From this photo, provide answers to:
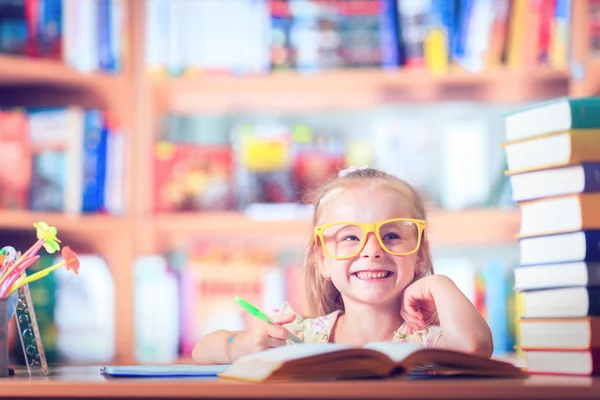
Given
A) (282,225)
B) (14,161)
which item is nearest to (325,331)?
(282,225)

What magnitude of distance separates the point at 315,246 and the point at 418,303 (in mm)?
195

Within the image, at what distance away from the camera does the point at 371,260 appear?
Result: 1148 millimetres

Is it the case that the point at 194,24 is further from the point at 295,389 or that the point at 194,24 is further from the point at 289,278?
the point at 295,389

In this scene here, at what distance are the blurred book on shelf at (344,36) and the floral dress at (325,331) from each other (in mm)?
1340

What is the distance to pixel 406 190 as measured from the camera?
1.29 metres

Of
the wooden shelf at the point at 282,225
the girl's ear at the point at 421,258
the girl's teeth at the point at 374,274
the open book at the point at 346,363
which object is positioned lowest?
the open book at the point at 346,363

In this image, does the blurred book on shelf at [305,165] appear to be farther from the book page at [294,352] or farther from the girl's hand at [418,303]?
the book page at [294,352]

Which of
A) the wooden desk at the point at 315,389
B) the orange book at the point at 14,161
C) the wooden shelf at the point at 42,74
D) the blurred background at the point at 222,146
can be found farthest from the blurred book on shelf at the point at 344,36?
the wooden desk at the point at 315,389

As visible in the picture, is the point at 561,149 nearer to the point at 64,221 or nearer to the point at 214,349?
the point at 214,349

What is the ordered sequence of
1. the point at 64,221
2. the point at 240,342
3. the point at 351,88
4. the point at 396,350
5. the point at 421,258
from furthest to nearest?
1. the point at 351,88
2. the point at 64,221
3. the point at 421,258
4. the point at 240,342
5. the point at 396,350

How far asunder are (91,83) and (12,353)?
80 centimetres

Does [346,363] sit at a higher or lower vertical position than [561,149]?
lower

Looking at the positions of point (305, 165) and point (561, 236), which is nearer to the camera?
point (561, 236)

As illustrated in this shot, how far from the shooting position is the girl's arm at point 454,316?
39.7 inches
